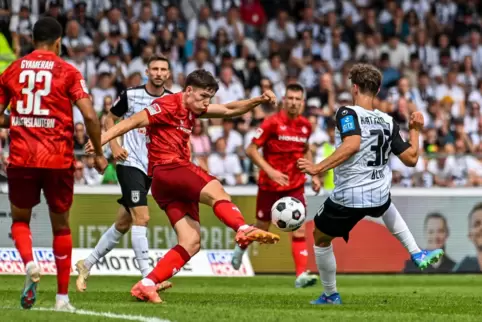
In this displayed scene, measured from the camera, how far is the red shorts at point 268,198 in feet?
49.0

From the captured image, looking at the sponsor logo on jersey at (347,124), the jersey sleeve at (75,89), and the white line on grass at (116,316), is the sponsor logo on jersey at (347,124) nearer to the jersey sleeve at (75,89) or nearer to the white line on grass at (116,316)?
the jersey sleeve at (75,89)

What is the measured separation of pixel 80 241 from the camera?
1734 cm

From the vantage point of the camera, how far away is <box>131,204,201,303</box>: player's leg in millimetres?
10312

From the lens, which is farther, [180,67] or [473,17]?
[473,17]

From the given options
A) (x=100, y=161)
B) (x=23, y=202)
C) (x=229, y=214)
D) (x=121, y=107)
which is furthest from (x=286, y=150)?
(x=23, y=202)

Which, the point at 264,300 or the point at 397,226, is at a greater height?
the point at 397,226

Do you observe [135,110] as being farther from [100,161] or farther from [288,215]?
[100,161]

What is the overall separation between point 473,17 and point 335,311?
19.0 meters

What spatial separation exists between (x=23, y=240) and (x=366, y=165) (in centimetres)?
335

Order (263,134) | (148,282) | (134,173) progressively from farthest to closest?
(263,134) → (134,173) → (148,282)

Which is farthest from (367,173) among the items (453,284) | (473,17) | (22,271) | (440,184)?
(473,17)

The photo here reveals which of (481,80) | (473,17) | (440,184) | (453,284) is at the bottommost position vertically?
(453,284)

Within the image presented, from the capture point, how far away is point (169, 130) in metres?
10.7

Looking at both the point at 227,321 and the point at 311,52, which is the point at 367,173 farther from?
the point at 311,52
